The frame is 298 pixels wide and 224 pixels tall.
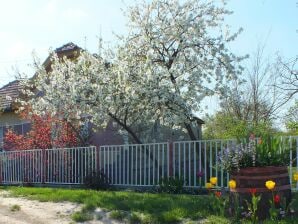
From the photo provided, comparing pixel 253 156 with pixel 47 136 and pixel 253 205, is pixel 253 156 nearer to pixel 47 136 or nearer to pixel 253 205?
pixel 253 205

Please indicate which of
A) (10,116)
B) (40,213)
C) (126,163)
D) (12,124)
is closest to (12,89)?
(10,116)

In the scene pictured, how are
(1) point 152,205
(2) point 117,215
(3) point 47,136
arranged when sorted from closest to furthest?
(2) point 117,215, (1) point 152,205, (3) point 47,136

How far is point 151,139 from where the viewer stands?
1658cm

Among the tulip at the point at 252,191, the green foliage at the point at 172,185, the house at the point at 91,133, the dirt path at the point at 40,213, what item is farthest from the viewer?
the house at the point at 91,133

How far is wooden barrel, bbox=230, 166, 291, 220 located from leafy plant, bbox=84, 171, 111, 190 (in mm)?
6938

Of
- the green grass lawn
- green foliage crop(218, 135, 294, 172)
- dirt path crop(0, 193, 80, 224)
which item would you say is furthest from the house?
green foliage crop(218, 135, 294, 172)

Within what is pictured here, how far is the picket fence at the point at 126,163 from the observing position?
11.3 metres

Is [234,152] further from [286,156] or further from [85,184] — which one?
[85,184]

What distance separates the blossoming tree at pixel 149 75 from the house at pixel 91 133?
174cm

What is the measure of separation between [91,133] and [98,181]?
15.5ft

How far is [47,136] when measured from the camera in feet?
58.2

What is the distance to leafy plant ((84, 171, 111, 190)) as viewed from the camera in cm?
1345

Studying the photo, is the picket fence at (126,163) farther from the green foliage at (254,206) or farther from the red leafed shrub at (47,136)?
the green foliage at (254,206)

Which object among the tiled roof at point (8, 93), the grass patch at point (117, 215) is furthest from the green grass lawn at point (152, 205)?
the tiled roof at point (8, 93)
